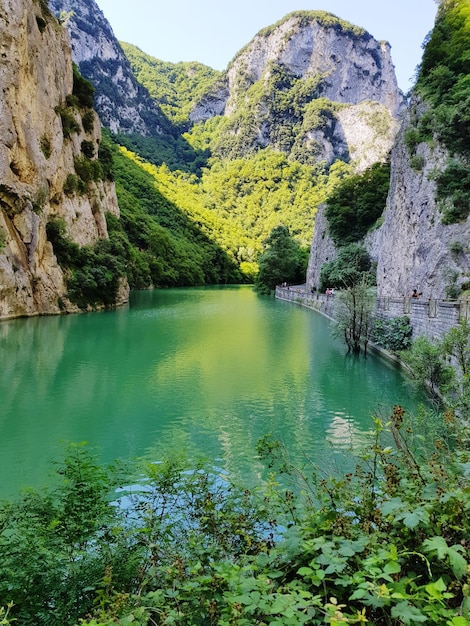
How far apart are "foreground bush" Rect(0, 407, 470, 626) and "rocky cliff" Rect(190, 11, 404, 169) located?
144 meters

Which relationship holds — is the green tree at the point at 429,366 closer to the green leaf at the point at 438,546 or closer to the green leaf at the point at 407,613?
the green leaf at the point at 438,546

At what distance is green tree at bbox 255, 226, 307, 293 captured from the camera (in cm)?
5612

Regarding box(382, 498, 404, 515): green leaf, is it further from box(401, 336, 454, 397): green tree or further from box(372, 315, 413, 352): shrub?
box(372, 315, 413, 352): shrub

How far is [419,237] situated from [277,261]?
36.6m

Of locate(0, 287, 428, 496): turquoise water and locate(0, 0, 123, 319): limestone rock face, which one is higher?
locate(0, 0, 123, 319): limestone rock face

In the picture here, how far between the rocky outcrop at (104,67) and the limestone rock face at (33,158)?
3551 inches

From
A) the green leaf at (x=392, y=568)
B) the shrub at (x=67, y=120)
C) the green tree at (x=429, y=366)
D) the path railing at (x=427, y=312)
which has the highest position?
the shrub at (x=67, y=120)

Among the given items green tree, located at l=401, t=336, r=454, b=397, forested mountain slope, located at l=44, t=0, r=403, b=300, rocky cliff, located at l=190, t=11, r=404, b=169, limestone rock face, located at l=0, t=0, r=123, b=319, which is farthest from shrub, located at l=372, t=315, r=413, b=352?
rocky cliff, located at l=190, t=11, r=404, b=169

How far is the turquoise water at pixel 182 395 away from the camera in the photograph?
8.30 metres

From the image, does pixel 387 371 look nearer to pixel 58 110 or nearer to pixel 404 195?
pixel 404 195

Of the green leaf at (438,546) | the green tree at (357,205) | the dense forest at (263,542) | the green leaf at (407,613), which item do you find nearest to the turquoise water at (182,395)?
the dense forest at (263,542)

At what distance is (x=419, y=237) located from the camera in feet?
67.6

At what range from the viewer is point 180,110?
177 metres

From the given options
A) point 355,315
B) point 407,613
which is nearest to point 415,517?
point 407,613
